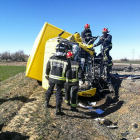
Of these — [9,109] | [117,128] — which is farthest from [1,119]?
[117,128]

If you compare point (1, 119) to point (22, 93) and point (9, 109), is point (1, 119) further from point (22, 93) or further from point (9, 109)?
point (22, 93)

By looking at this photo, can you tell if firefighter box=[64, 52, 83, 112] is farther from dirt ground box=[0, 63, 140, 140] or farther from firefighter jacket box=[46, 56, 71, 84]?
dirt ground box=[0, 63, 140, 140]

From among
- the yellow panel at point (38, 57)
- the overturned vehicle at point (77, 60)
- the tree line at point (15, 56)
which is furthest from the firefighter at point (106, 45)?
the tree line at point (15, 56)

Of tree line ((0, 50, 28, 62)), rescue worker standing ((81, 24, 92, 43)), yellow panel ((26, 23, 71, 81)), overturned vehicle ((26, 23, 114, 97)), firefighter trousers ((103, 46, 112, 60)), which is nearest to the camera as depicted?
overturned vehicle ((26, 23, 114, 97))

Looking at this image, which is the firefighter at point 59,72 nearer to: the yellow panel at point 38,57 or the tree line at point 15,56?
the yellow panel at point 38,57

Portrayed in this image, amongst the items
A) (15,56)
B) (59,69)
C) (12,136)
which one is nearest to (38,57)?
(59,69)

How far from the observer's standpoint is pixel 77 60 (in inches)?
229

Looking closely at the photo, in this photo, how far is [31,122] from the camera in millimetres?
3598

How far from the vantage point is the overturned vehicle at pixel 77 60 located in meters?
5.64

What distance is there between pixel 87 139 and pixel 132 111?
200 centimetres

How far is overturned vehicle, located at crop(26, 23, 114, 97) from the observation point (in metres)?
5.64

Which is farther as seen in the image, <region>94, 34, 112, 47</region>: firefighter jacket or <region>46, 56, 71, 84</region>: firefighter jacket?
<region>94, 34, 112, 47</region>: firefighter jacket

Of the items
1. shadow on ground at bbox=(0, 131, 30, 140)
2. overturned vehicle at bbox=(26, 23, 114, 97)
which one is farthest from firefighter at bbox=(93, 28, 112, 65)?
shadow on ground at bbox=(0, 131, 30, 140)

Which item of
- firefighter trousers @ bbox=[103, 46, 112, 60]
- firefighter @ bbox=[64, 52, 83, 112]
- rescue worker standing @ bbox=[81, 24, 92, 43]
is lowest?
firefighter @ bbox=[64, 52, 83, 112]
